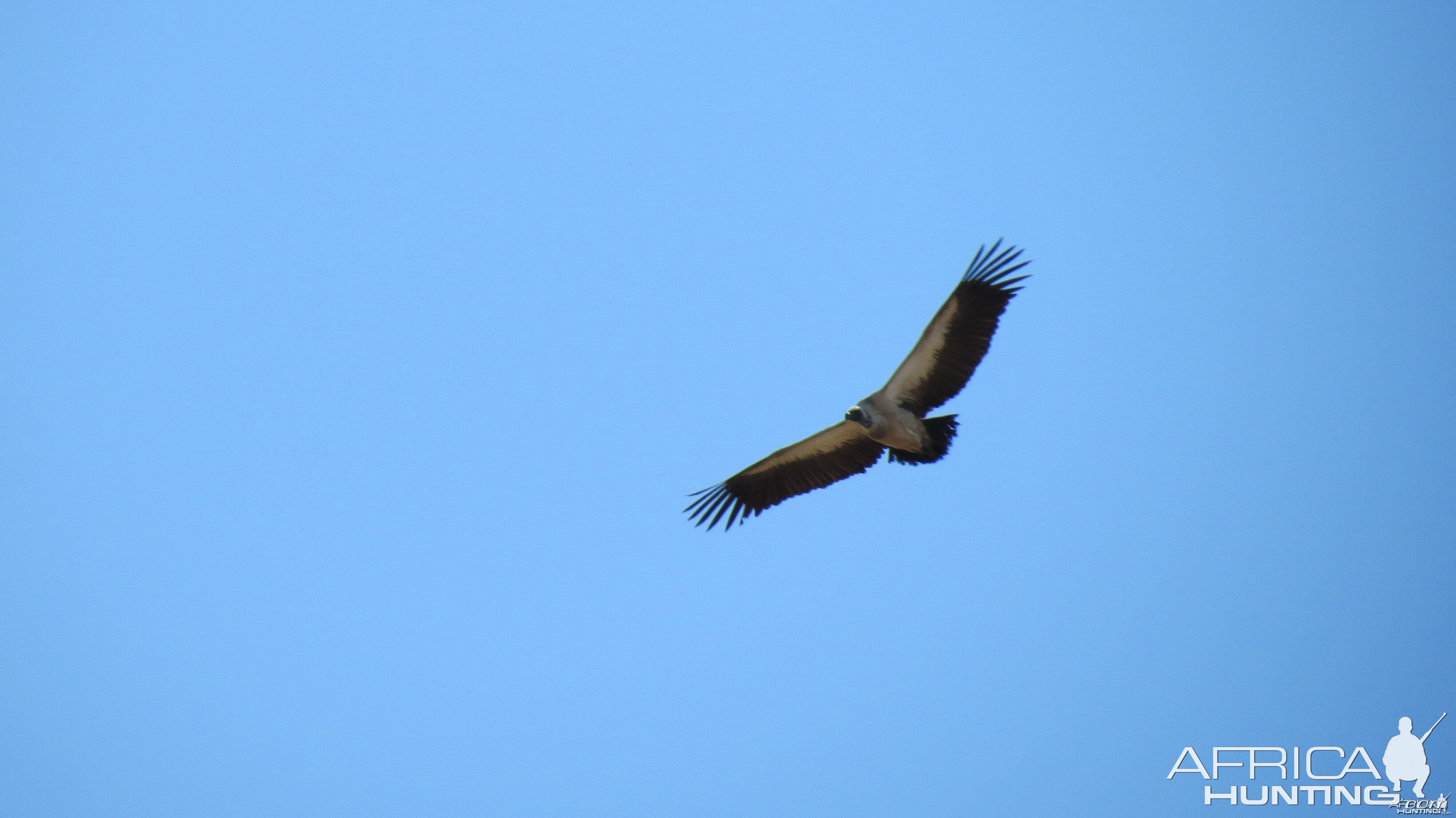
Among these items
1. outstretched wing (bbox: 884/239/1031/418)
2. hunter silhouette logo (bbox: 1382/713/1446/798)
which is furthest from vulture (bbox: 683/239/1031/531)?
hunter silhouette logo (bbox: 1382/713/1446/798)

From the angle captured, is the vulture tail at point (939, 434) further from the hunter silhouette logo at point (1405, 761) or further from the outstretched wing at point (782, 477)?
the hunter silhouette logo at point (1405, 761)

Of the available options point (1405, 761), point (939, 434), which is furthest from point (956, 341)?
point (1405, 761)

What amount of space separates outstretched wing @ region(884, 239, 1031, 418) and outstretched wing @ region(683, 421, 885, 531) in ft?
4.08

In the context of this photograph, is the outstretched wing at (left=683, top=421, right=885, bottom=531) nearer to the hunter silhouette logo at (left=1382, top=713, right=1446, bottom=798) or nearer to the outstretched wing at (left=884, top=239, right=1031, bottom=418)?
the outstretched wing at (left=884, top=239, right=1031, bottom=418)

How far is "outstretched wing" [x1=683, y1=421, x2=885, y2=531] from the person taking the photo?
1555cm

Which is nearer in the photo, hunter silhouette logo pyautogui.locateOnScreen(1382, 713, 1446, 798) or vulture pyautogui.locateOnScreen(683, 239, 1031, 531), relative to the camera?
vulture pyautogui.locateOnScreen(683, 239, 1031, 531)

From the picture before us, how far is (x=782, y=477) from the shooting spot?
15.9 m

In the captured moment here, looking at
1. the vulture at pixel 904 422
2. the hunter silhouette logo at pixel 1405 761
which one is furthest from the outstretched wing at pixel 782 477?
the hunter silhouette logo at pixel 1405 761

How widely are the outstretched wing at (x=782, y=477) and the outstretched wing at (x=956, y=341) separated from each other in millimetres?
1244

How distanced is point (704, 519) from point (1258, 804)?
46.0 ft

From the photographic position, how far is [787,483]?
15945mm

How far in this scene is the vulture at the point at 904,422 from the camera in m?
14.1

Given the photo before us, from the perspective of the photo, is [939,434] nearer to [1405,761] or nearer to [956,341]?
[956,341]

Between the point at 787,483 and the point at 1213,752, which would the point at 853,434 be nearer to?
the point at 787,483
